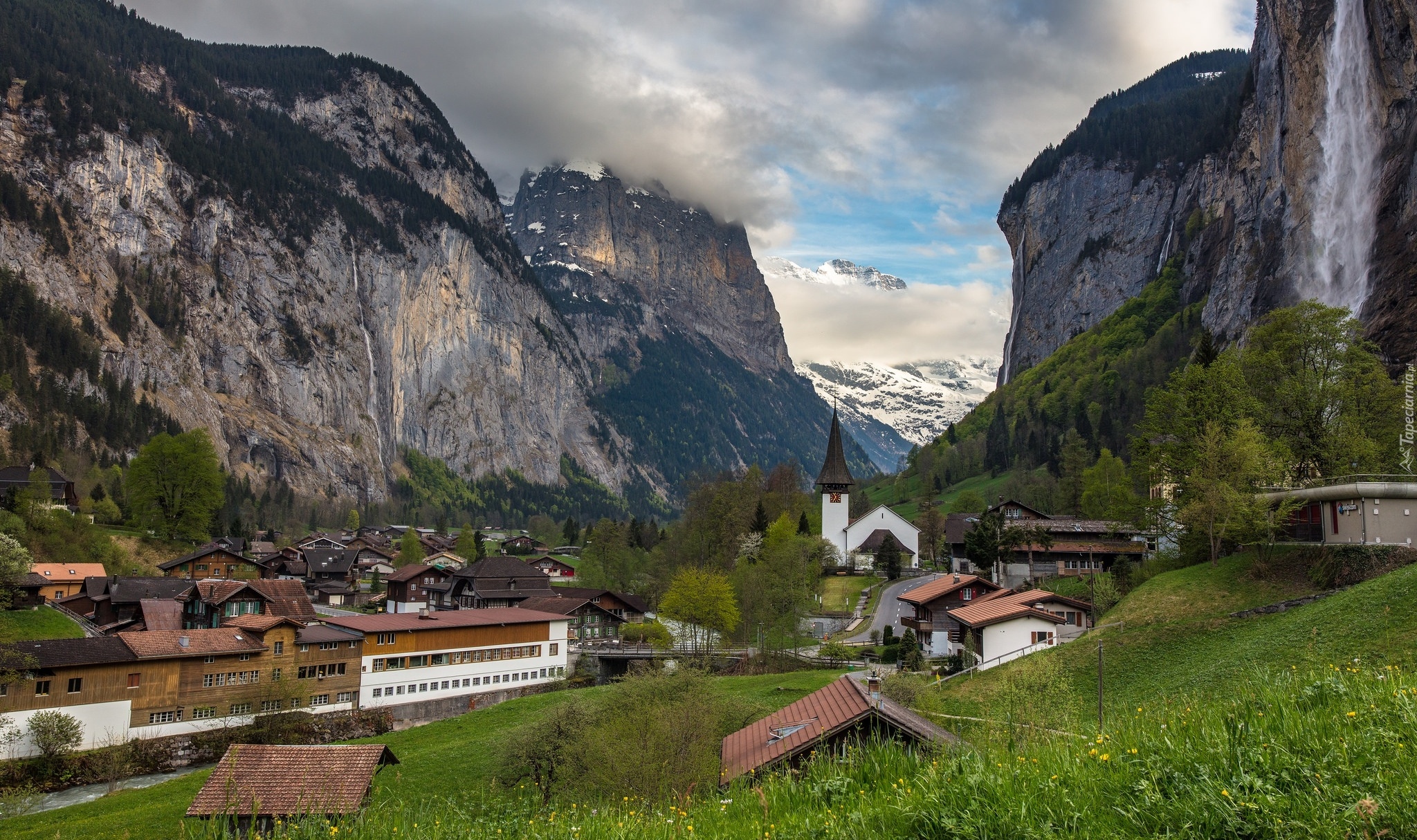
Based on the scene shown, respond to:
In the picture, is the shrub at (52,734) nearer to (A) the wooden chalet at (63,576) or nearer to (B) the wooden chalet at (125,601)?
(B) the wooden chalet at (125,601)

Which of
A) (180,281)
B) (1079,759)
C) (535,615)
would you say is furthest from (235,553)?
(180,281)

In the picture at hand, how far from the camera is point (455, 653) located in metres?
63.9

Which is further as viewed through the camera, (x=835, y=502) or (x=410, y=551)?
(x=410, y=551)

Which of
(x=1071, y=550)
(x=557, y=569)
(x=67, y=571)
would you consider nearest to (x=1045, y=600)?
(x=1071, y=550)

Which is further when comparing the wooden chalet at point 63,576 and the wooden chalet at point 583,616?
the wooden chalet at point 583,616

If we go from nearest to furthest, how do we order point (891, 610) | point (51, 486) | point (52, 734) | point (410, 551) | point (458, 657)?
1. point (52, 734)
2. point (458, 657)
3. point (891, 610)
4. point (51, 486)
5. point (410, 551)

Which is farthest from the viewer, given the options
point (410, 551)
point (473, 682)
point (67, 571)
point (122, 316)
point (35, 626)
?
point (122, 316)

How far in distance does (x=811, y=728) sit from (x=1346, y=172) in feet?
263

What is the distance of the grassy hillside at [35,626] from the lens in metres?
53.1

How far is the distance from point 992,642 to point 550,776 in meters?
24.3

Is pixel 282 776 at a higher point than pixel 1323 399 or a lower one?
lower

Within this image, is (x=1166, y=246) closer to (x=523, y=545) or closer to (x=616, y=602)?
(x=523, y=545)

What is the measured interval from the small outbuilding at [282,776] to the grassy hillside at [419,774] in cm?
146

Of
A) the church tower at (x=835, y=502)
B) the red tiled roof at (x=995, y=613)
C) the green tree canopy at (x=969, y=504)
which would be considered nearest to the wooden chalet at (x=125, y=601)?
the red tiled roof at (x=995, y=613)
